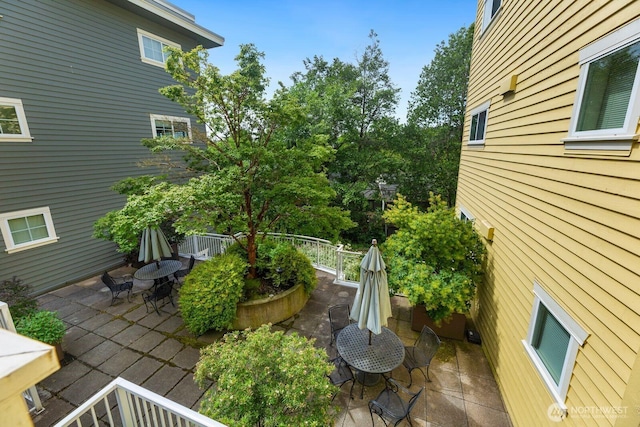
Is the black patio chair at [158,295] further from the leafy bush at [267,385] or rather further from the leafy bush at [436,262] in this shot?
the leafy bush at [436,262]

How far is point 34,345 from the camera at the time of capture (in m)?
1.00

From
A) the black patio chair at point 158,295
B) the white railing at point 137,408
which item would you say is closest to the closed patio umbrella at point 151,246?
the black patio chair at point 158,295

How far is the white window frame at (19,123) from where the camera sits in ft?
22.6

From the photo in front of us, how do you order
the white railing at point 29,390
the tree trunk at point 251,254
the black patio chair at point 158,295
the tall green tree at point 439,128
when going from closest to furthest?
the white railing at point 29,390
the black patio chair at point 158,295
the tree trunk at point 251,254
the tall green tree at point 439,128

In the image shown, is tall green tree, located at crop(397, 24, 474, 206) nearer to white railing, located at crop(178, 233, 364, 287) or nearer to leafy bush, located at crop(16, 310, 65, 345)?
white railing, located at crop(178, 233, 364, 287)

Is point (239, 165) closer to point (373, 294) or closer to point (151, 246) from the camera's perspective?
point (151, 246)

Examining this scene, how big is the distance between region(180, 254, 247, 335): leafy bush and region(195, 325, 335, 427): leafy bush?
230cm

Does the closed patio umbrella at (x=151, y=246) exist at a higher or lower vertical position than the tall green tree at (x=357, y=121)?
lower

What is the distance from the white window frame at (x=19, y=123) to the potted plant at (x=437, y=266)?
10000 mm

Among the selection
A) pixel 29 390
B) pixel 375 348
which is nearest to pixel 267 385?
pixel 375 348

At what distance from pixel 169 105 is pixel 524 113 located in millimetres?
11609

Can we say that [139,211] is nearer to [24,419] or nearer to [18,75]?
[24,419]

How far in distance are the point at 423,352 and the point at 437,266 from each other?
179cm

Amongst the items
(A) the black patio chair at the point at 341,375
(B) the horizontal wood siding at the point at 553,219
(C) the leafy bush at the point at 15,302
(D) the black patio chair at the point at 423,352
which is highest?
(B) the horizontal wood siding at the point at 553,219
